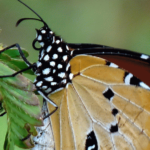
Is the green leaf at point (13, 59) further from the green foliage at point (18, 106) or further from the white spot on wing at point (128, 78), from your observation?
the white spot on wing at point (128, 78)

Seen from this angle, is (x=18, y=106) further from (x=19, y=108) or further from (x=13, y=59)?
(x=13, y=59)

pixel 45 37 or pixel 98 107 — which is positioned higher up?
pixel 45 37

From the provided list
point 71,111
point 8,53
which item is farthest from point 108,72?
point 8,53

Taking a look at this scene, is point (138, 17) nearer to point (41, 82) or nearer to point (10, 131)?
point (41, 82)

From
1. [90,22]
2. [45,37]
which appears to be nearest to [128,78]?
[45,37]

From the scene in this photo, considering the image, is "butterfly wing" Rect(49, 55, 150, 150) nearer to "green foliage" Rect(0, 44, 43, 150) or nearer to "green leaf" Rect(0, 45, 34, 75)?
"green leaf" Rect(0, 45, 34, 75)

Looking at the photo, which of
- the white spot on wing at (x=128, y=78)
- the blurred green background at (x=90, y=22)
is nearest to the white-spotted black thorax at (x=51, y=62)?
the white spot on wing at (x=128, y=78)
